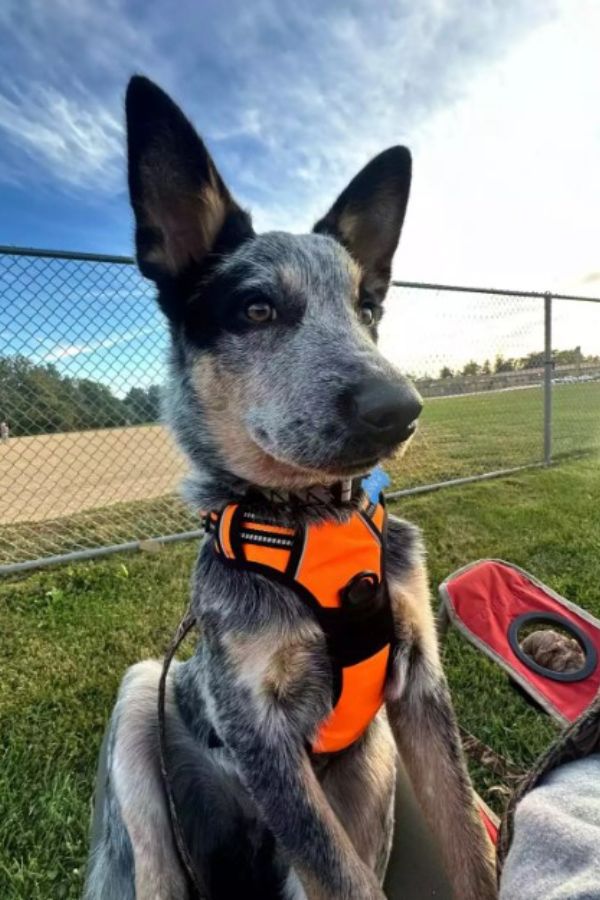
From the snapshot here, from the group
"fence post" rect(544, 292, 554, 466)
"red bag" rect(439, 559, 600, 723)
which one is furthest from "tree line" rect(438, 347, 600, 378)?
"red bag" rect(439, 559, 600, 723)

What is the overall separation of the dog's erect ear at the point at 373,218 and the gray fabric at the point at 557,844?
1.72 m

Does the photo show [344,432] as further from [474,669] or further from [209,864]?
[474,669]

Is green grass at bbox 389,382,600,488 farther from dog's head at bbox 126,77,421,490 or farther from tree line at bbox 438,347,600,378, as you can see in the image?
dog's head at bbox 126,77,421,490

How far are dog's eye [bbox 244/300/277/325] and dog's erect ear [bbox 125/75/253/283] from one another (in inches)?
11.7

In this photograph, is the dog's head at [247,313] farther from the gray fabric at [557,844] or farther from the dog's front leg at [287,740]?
the gray fabric at [557,844]

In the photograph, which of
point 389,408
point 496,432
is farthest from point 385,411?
point 496,432

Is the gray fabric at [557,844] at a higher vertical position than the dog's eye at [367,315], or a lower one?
lower

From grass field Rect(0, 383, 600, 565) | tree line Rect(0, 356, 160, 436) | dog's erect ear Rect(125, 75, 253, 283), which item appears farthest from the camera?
grass field Rect(0, 383, 600, 565)

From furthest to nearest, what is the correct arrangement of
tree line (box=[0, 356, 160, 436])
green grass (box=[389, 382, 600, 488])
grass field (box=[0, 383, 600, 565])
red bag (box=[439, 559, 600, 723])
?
1. green grass (box=[389, 382, 600, 488])
2. grass field (box=[0, 383, 600, 565])
3. tree line (box=[0, 356, 160, 436])
4. red bag (box=[439, 559, 600, 723])

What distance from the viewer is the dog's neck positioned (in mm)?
1723

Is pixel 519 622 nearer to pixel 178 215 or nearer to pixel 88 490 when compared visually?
pixel 178 215

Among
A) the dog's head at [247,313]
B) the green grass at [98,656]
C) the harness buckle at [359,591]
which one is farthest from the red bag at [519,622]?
the dog's head at [247,313]

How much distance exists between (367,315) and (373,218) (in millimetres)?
410

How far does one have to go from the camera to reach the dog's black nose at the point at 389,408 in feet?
4.53
